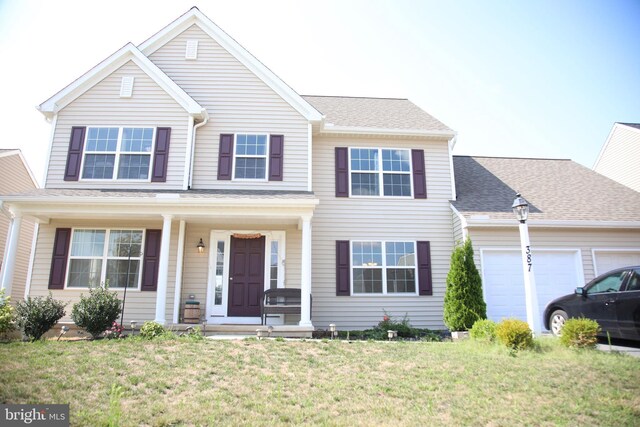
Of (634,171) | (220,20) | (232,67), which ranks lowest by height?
Result: (634,171)

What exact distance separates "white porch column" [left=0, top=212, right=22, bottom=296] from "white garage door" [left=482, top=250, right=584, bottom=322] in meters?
12.0

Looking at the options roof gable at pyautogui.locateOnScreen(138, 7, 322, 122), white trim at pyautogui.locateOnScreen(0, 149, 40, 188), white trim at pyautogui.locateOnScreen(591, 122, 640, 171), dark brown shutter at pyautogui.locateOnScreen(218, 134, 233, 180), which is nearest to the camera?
dark brown shutter at pyautogui.locateOnScreen(218, 134, 233, 180)

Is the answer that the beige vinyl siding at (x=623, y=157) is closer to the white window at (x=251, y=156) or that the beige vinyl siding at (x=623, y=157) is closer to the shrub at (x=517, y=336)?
the shrub at (x=517, y=336)

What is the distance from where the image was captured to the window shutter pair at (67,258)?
11508 mm

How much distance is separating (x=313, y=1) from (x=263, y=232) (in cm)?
608

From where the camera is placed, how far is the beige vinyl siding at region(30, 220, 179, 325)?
11.4 metres

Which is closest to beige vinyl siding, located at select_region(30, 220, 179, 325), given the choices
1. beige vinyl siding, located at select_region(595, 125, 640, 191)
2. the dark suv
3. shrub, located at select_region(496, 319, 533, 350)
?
shrub, located at select_region(496, 319, 533, 350)

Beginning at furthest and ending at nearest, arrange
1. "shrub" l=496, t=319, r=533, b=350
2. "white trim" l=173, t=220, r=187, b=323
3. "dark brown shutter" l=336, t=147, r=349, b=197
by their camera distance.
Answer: "dark brown shutter" l=336, t=147, r=349, b=197 < "white trim" l=173, t=220, r=187, b=323 < "shrub" l=496, t=319, r=533, b=350

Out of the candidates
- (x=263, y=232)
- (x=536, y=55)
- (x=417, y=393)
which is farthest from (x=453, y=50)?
(x=417, y=393)

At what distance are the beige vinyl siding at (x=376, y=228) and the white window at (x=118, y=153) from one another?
193 inches

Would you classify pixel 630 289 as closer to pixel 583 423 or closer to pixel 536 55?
pixel 583 423

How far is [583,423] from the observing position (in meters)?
4.90

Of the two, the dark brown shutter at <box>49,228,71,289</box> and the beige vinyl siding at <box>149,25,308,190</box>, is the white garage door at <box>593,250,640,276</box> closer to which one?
the beige vinyl siding at <box>149,25,308,190</box>

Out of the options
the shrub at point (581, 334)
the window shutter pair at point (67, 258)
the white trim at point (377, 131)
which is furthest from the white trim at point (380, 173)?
the shrub at point (581, 334)
